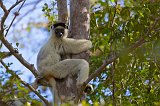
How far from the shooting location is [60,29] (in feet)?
23.1

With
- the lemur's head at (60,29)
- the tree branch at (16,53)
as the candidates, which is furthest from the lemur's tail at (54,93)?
the lemur's head at (60,29)

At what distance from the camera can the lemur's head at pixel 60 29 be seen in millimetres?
6924

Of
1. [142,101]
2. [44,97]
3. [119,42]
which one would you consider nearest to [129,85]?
[142,101]

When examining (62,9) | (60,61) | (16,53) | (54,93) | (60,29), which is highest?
(62,9)

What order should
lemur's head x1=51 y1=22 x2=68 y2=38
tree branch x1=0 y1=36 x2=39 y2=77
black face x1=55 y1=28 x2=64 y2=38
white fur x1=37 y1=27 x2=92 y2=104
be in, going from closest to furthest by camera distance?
tree branch x1=0 y1=36 x2=39 y2=77
white fur x1=37 y1=27 x2=92 y2=104
lemur's head x1=51 y1=22 x2=68 y2=38
black face x1=55 y1=28 x2=64 y2=38

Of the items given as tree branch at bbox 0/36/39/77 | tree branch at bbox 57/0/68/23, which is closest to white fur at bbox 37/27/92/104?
tree branch at bbox 57/0/68/23

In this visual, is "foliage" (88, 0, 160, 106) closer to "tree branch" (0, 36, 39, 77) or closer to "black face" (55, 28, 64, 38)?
"black face" (55, 28, 64, 38)

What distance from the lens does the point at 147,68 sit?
24.1 feet

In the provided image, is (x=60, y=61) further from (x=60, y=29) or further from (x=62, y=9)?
(x=62, y=9)

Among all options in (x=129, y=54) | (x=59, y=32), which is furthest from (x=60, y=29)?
(x=129, y=54)

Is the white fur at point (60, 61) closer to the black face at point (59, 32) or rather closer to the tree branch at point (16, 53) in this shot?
the black face at point (59, 32)

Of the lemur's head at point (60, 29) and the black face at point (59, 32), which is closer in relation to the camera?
the lemur's head at point (60, 29)

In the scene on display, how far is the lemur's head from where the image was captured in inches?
273

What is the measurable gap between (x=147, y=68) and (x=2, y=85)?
11.0 ft
